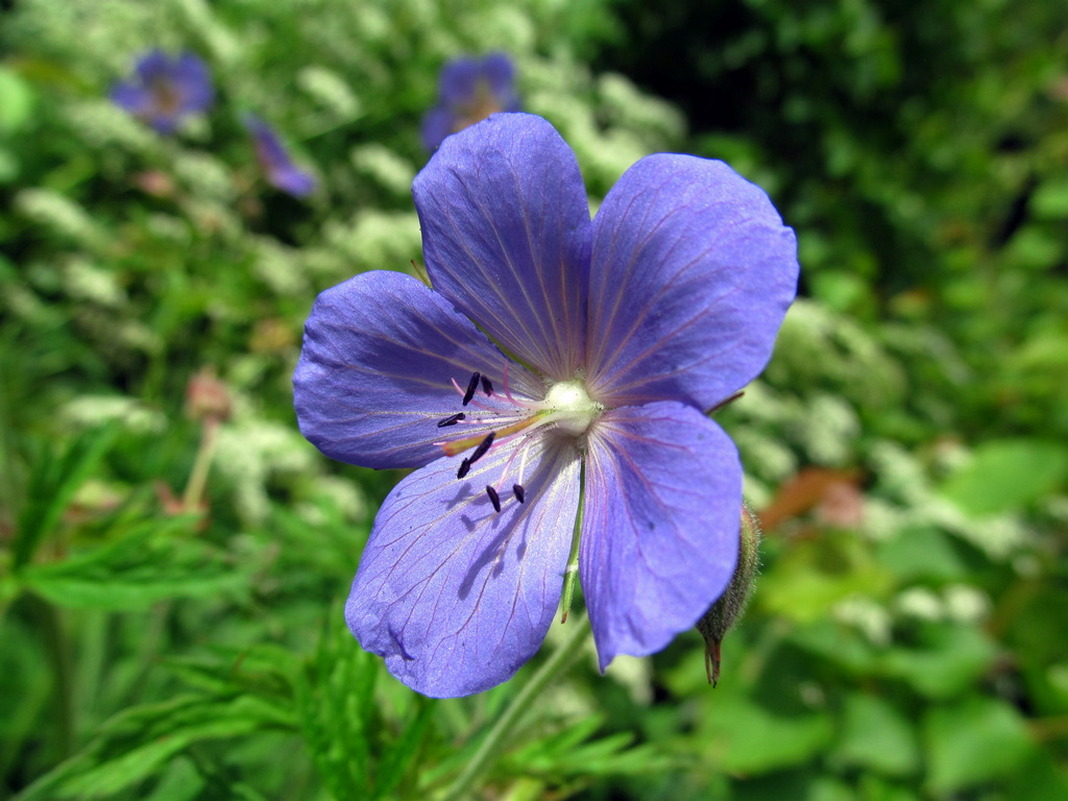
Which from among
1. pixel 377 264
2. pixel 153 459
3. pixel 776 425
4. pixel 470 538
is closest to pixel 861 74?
pixel 776 425

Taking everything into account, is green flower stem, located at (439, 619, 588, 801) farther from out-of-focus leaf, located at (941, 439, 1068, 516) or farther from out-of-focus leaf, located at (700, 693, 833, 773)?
out-of-focus leaf, located at (941, 439, 1068, 516)

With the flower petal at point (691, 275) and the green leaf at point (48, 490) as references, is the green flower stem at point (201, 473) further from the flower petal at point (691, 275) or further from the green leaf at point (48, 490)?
the flower petal at point (691, 275)

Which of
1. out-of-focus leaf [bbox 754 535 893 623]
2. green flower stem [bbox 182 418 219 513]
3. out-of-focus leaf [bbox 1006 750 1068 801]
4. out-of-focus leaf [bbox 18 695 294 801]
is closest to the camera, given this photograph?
out-of-focus leaf [bbox 18 695 294 801]

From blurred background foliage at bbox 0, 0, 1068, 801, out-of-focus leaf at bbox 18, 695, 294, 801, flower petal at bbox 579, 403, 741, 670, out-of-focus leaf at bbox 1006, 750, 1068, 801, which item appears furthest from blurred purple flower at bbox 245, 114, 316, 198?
out-of-focus leaf at bbox 1006, 750, 1068, 801

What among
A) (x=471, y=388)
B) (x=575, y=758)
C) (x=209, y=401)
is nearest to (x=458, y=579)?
(x=471, y=388)

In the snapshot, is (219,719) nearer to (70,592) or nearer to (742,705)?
(70,592)
